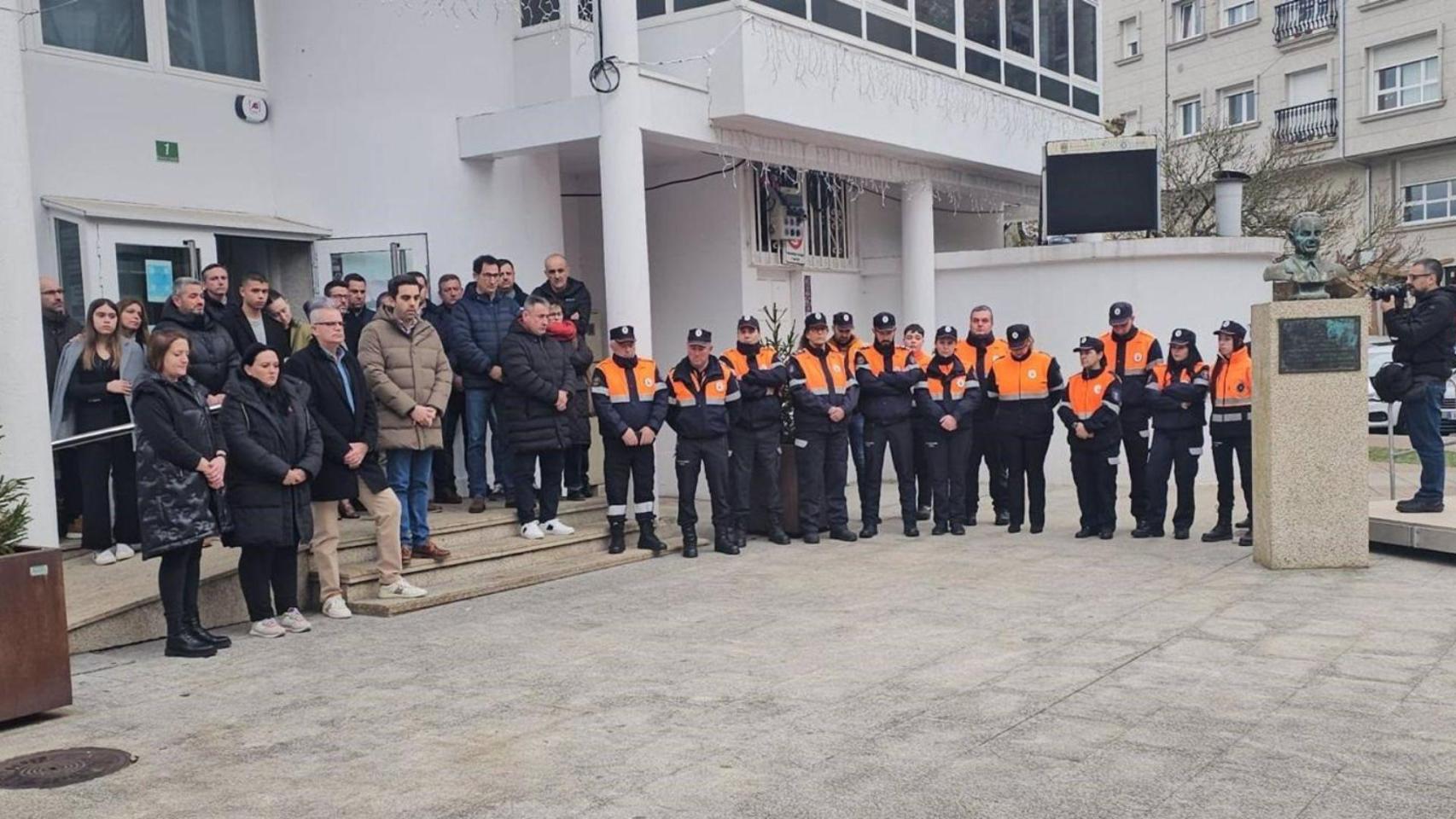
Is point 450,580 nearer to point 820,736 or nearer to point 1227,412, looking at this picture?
point 820,736

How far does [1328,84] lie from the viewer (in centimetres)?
3369

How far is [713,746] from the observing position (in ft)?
16.9

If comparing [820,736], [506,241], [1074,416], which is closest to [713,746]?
[820,736]

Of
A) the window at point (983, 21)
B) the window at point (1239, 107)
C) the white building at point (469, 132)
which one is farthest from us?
the window at point (1239, 107)

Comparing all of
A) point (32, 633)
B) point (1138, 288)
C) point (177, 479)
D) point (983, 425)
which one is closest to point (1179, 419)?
point (983, 425)

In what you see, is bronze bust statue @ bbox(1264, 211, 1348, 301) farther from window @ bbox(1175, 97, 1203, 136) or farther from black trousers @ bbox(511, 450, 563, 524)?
window @ bbox(1175, 97, 1203, 136)

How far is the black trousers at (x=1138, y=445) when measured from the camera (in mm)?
10750

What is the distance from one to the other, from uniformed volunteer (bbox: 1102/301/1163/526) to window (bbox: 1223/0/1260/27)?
94.9 ft

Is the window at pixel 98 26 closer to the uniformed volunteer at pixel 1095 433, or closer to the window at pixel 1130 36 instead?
the uniformed volunteer at pixel 1095 433

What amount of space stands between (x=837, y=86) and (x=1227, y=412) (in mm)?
5355

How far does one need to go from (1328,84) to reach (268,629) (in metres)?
33.7

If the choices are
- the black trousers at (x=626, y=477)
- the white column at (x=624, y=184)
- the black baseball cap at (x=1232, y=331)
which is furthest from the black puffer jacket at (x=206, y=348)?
the black baseball cap at (x=1232, y=331)

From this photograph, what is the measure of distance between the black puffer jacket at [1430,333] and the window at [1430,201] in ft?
84.6

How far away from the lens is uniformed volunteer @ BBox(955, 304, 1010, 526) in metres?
11.5
